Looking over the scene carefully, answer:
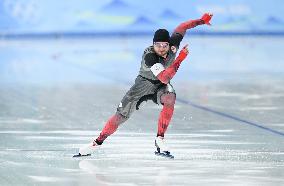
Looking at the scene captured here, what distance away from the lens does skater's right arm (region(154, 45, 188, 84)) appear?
7508 mm

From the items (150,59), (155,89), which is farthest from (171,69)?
(155,89)

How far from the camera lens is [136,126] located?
1003 cm

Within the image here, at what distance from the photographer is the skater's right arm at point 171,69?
24.6 feet

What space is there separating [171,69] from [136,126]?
257 cm

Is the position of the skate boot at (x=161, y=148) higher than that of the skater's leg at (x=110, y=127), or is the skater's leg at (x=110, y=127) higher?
the skater's leg at (x=110, y=127)

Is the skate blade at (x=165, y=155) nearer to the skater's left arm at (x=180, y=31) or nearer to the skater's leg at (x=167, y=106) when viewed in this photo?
the skater's leg at (x=167, y=106)

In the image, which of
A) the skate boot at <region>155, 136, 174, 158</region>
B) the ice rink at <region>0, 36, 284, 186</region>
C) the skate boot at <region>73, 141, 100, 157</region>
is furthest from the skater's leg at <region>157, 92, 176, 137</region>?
the skate boot at <region>73, 141, 100, 157</region>

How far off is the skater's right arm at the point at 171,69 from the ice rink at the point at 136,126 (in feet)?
1.95

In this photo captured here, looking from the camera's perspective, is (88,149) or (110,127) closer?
(88,149)

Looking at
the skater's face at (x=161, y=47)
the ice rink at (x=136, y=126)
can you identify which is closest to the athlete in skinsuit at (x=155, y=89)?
the skater's face at (x=161, y=47)

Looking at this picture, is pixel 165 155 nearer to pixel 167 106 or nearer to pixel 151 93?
pixel 167 106

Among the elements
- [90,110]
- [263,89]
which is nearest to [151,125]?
[90,110]

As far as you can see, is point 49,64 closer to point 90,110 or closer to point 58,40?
point 58,40

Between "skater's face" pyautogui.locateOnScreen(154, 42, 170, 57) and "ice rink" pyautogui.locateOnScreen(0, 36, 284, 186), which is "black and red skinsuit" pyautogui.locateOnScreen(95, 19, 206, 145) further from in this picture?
"ice rink" pyautogui.locateOnScreen(0, 36, 284, 186)
